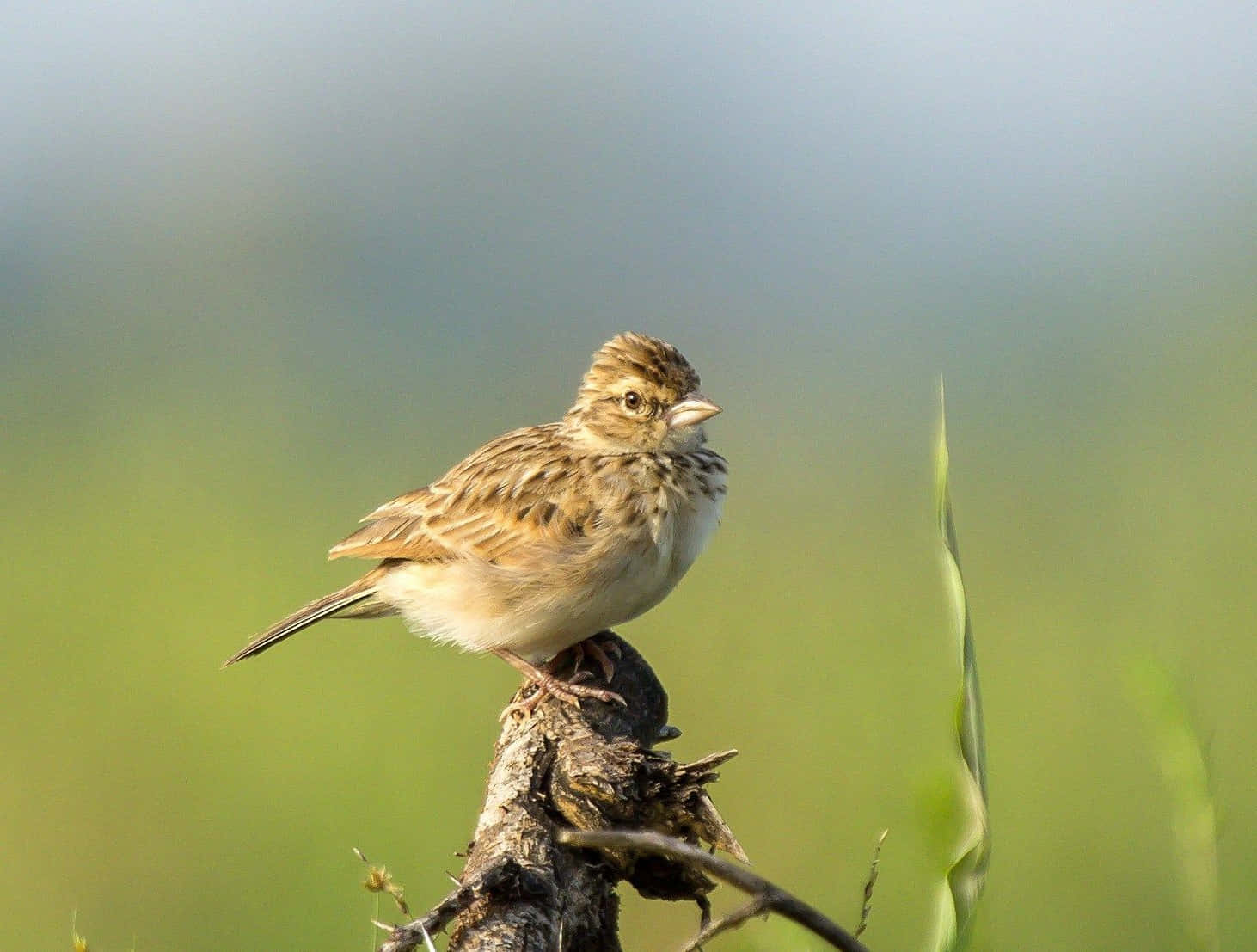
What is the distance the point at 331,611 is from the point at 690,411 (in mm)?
1274

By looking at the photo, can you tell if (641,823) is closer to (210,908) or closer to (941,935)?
(941,935)

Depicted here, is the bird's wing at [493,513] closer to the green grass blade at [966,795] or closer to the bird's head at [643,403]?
the bird's head at [643,403]

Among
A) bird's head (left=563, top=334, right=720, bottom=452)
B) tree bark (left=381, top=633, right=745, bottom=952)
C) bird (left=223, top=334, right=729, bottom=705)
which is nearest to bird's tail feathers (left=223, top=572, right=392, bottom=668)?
bird (left=223, top=334, right=729, bottom=705)

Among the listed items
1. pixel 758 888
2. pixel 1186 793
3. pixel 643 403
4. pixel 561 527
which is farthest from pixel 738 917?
pixel 643 403

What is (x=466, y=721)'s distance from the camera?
33.8ft

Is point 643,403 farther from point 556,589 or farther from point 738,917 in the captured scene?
point 738,917

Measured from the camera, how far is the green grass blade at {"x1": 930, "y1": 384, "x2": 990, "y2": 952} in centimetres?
128

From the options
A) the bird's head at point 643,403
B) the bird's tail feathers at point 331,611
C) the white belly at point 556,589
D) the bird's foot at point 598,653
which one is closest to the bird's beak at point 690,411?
the bird's head at point 643,403

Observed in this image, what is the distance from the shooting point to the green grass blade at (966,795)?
128 cm

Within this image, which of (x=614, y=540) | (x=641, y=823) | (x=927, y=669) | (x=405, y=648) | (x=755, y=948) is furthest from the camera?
(x=405, y=648)

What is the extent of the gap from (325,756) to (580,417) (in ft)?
21.0

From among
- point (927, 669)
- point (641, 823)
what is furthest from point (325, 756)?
point (641, 823)

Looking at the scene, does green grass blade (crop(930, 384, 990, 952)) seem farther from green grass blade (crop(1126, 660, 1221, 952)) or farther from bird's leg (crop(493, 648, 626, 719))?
bird's leg (crop(493, 648, 626, 719))

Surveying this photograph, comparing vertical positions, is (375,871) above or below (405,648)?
below
